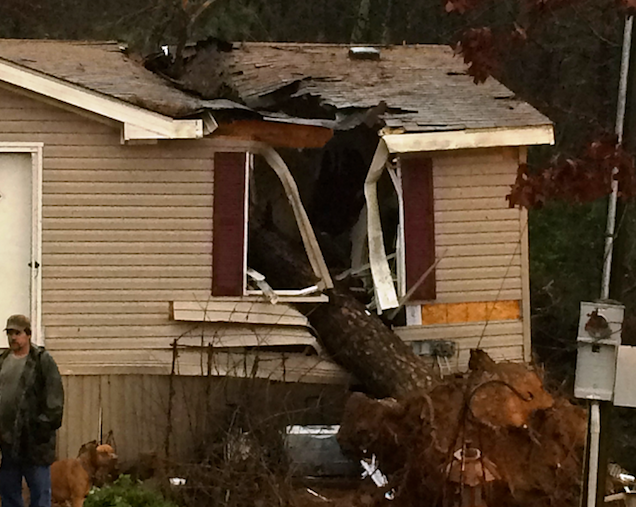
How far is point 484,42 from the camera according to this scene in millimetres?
4895

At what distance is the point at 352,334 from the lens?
31.2 ft

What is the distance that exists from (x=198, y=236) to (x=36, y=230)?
63.8 inches

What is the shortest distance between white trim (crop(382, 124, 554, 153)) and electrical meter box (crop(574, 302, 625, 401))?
193 inches

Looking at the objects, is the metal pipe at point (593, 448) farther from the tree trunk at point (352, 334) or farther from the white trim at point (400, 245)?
the white trim at point (400, 245)

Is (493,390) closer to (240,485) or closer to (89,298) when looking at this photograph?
(240,485)

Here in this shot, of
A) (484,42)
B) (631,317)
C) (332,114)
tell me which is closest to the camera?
(484,42)

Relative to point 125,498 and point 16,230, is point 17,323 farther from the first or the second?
point 16,230

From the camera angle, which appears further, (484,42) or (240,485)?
(240,485)

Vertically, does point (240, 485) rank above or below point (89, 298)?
below

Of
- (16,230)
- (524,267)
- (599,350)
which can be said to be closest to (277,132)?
(16,230)

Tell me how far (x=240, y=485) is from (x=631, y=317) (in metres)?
10.0

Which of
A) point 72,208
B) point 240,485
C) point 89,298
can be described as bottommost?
point 240,485

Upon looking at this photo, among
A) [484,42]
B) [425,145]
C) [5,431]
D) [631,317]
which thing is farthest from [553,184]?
Answer: [631,317]

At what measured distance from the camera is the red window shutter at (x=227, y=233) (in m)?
9.35
